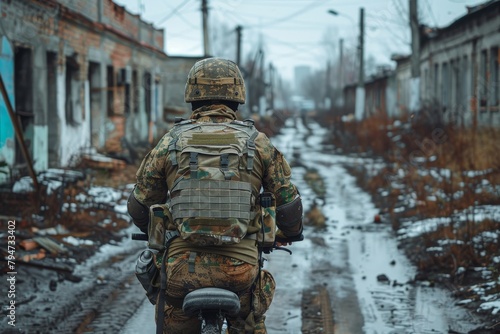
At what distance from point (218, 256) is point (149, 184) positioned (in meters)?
0.56

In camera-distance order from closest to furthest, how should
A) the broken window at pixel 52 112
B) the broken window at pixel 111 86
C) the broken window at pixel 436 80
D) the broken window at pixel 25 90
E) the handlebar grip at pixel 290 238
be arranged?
the handlebar grip at pixel 290 238
the broken window at pixel 25 90
the broken window at pixel 52 112
the broken window at pixel 111 86
the broken window at pixel 436 80

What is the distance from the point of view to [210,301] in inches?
135

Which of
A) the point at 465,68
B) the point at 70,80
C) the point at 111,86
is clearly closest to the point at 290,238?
the point at 70,80

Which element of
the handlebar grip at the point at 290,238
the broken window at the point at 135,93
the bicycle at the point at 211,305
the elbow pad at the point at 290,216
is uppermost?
the broken window at the point at 135,93

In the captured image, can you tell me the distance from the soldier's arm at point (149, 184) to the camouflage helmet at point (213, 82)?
319 millimetres

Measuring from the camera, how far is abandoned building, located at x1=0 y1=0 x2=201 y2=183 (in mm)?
13583

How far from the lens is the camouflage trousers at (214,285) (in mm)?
3570

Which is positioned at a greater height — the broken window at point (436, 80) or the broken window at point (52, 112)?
the broken window at point (436, 80)

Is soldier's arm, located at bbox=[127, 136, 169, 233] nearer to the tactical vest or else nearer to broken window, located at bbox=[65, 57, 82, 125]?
the tactical vest

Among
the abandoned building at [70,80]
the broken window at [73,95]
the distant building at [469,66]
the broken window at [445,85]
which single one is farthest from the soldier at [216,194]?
the broken window at [445,85]

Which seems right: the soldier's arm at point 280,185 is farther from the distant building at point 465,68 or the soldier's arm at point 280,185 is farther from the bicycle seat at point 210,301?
the distant building at point 465,68

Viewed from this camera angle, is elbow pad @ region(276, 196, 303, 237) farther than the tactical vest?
Yes

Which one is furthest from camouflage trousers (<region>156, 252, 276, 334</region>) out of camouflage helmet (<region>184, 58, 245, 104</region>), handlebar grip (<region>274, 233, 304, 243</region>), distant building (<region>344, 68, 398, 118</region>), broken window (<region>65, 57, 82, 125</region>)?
distant building (<region>344, 68, 398, 118</region>)

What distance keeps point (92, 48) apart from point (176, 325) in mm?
16852
